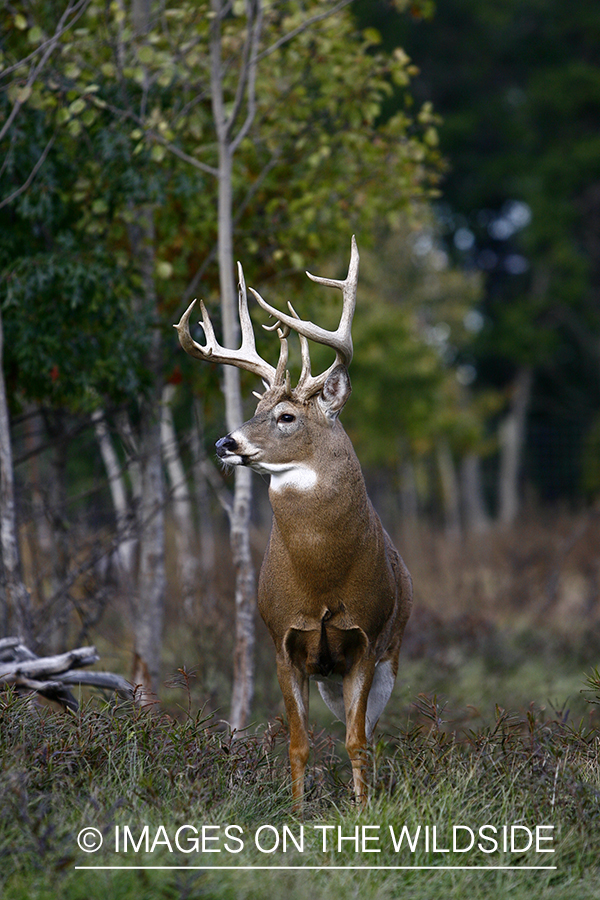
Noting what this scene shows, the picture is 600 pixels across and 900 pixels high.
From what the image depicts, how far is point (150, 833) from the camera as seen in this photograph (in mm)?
3621

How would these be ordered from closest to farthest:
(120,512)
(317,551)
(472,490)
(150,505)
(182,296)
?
1. (317,551)
2. (150,505)
3. (120,512)
4. (182,296)
5. (472,490)

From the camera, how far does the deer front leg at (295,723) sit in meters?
4.32

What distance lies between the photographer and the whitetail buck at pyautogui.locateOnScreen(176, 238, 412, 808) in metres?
4.23

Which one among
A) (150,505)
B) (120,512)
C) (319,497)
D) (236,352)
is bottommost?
(120,512)

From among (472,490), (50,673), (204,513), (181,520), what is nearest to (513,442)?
(472,490)


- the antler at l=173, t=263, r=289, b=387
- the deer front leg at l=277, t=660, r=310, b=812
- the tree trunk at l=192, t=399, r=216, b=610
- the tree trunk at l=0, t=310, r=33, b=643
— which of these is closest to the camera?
the deer front leg at l=277, t=660, r=310, b=812

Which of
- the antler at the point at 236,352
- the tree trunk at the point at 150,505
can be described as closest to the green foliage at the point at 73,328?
the tree trunk at the point at 150,505

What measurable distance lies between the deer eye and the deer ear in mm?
160

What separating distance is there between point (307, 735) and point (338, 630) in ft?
1.79

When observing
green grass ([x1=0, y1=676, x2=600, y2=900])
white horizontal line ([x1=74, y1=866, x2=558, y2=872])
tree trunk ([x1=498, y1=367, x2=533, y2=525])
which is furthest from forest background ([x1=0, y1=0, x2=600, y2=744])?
tree trunk ([x1=498, y1=367, x2=533, y2=525])

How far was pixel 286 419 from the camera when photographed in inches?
171

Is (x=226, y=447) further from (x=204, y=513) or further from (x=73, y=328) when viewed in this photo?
(x=204, y=513)

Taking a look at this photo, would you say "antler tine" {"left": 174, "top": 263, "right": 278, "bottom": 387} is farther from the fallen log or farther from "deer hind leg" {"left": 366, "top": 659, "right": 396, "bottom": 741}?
the fallen log

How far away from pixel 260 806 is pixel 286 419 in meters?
1.71
